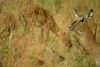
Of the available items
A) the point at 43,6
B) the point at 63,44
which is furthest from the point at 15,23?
the point at 63,44

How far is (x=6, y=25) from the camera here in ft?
11.1

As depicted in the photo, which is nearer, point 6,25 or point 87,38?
point 87,38

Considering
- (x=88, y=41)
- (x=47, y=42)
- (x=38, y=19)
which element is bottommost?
(x=47, y=42)

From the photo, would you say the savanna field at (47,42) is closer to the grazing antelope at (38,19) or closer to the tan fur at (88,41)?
the grazing antelope at (38,19)

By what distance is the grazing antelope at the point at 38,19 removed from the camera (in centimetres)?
344

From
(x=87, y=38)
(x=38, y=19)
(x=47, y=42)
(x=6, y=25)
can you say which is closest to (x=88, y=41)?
(x=87, y=38)

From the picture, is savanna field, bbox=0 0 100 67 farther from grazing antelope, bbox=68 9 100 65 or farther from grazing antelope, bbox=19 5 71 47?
grazing antelope, bbox=68 9 100 65

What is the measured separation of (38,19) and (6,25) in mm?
416

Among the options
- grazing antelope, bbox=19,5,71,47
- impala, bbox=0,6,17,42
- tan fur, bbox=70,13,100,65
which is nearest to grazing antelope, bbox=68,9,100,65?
tan fur, bbox=70,13,100,65

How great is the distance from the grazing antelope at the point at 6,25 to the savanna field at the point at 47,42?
0.05ft

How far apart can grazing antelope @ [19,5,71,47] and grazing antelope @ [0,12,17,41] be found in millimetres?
121

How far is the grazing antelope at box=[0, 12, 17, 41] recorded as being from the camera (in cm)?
338

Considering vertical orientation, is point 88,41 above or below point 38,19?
below

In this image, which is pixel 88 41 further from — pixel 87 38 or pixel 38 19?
pixel 38 19
